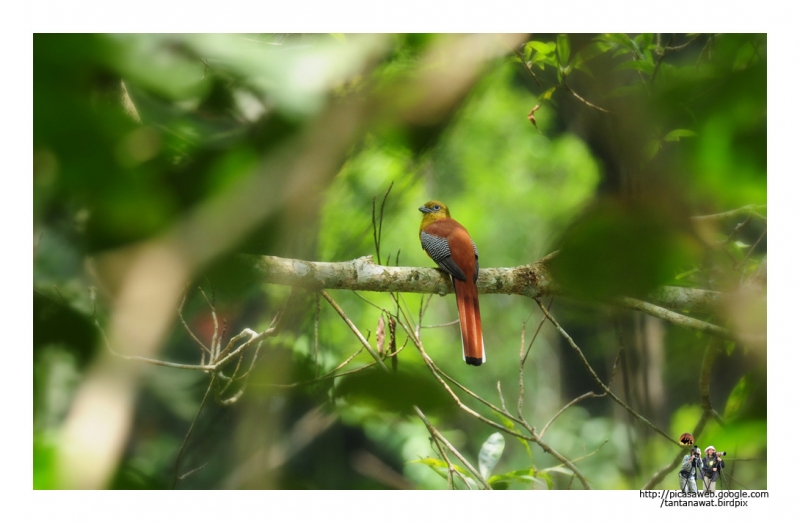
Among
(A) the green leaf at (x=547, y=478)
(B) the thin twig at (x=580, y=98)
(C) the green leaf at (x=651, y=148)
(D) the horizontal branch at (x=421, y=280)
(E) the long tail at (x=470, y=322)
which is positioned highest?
(B) the thin twig at (x=580, y=98)

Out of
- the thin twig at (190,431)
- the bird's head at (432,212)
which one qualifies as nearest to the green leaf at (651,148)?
the bird's head at (432,212)

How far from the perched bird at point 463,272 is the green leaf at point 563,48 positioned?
636 mm

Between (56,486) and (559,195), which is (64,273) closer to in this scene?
(56,486)

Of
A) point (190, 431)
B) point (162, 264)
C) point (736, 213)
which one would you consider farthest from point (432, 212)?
point (162, 264)

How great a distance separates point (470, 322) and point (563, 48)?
36.3 inches

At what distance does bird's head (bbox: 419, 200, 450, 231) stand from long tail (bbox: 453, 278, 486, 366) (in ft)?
0.76

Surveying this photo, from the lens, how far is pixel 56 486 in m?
0.95

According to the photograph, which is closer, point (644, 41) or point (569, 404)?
point (644, 41)

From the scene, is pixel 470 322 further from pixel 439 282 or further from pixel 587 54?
pixel 587 54

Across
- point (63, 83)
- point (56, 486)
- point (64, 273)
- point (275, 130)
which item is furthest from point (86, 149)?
point (64, 273)

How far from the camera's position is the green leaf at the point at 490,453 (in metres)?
2.03

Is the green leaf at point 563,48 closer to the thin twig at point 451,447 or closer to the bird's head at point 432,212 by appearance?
the bird's head at point 432,212

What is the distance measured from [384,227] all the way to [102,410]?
1.58 meters

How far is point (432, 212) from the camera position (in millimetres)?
2201
